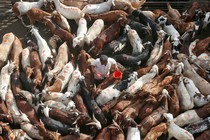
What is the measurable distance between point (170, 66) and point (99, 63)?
61.2 inches

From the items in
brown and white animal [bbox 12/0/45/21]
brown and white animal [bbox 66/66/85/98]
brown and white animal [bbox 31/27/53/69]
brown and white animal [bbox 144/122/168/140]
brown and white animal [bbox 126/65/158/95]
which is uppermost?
brown and white animal [bbox 12/0/45/21]

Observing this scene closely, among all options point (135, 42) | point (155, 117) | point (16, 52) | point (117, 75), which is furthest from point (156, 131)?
point (16, 52)

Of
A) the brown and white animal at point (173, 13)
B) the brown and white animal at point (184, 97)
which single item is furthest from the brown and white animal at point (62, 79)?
the brown and white animal at point (173, 13)

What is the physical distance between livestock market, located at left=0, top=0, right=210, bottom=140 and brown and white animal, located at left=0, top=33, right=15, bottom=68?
0.9 inches

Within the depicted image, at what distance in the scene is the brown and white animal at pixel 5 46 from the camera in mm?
9531

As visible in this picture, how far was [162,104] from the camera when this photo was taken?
8.70 meters

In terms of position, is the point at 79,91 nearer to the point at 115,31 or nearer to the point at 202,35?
the point at 115,31

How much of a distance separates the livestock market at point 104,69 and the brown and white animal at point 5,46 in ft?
0.07

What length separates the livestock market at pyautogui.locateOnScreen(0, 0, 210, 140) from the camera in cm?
827

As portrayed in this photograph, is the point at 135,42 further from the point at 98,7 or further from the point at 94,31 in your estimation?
the point at 98,7

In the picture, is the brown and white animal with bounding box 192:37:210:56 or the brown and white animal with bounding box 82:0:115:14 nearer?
the brown and white animal with bounding box 192:37:210:56

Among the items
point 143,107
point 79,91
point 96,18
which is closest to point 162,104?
point 143,107

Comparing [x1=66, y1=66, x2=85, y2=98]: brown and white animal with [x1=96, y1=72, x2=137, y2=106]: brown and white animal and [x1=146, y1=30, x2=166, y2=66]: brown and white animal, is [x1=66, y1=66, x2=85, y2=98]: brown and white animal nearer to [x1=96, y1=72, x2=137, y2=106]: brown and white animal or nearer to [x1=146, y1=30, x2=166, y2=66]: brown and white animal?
[x1=96, y1=72, x2=137, y2=106]: brown and white animal

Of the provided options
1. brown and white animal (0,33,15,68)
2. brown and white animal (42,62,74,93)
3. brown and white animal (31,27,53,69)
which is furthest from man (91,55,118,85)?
brown and white animal (0,33,15,68)
